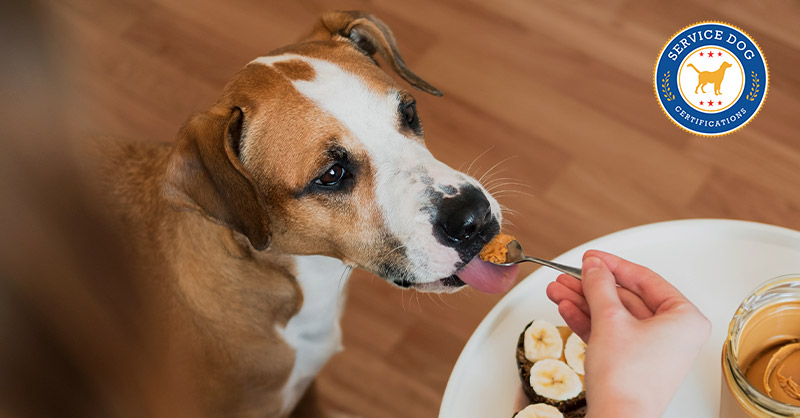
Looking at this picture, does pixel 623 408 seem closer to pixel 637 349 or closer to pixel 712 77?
pixel 637 349

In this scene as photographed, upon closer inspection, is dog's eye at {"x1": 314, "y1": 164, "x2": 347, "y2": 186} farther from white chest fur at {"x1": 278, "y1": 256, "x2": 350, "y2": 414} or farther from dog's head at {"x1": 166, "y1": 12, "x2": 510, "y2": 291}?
white chest fur at {"x1": 278, "y1": 256, "x2": 350, "y2": 414}

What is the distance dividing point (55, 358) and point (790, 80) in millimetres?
3407

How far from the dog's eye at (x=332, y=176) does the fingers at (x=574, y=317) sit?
1.95ft

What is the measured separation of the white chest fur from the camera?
1889mm

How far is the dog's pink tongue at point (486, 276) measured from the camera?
5.58 feet

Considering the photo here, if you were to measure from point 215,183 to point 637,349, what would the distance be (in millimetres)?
974

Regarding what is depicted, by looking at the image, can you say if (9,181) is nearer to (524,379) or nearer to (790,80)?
(524,379)

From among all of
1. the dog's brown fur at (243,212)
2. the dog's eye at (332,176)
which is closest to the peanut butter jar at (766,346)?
the dog's brown fur at (243,212)

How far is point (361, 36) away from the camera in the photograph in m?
1.97

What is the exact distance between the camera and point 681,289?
1.56 meters

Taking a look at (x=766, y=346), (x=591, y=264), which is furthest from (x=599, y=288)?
(x=766, y=346)

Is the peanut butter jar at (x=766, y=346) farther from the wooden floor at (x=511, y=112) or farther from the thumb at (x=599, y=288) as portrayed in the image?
the wooden floor at (x=511, y=112)

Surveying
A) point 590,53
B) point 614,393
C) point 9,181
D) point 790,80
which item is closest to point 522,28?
point 590,53

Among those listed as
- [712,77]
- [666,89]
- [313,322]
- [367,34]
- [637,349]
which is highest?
[367,34]
